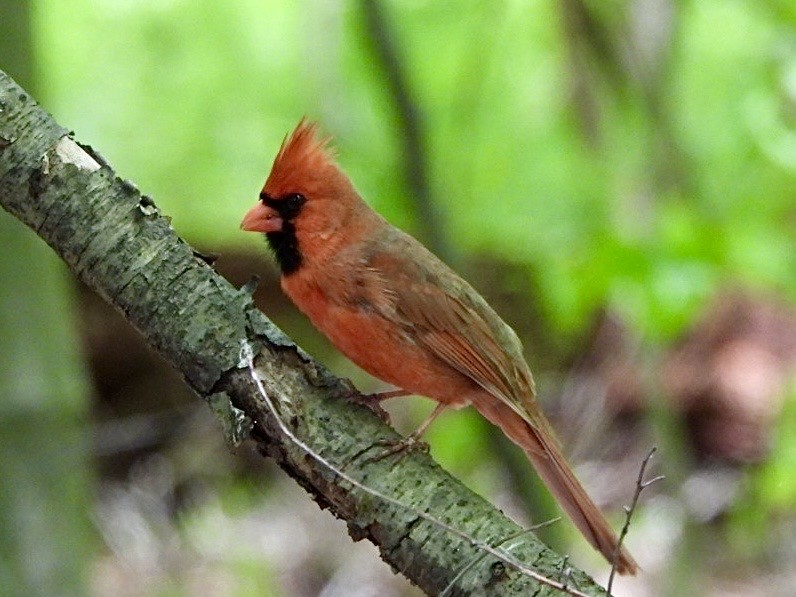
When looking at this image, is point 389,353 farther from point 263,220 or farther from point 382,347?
point 263,220

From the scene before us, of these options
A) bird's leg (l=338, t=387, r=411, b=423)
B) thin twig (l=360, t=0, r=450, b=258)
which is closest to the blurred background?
thin twig (l=360, t=0, r=450, b=258)

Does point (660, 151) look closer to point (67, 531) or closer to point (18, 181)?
point (67, 531)

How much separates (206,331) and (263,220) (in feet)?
3.20

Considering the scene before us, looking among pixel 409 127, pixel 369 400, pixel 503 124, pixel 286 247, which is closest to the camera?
pixel 369 400

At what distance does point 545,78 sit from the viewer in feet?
21.1

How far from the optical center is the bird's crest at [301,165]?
263 cm

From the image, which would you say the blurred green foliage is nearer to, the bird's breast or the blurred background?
the blurred background

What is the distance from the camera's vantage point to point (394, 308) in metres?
2.58

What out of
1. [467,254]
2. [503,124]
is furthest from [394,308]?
[503,124]

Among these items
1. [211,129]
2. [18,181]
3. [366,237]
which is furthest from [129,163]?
[18,181]

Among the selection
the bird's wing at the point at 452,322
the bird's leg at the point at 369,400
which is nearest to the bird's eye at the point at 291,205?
the bird's wing at the point at 452,322

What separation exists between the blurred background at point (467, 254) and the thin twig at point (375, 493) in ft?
4.34

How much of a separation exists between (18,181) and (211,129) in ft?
12.2

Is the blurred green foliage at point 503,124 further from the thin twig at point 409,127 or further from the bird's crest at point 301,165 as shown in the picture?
the bird's crest at point 301,165
